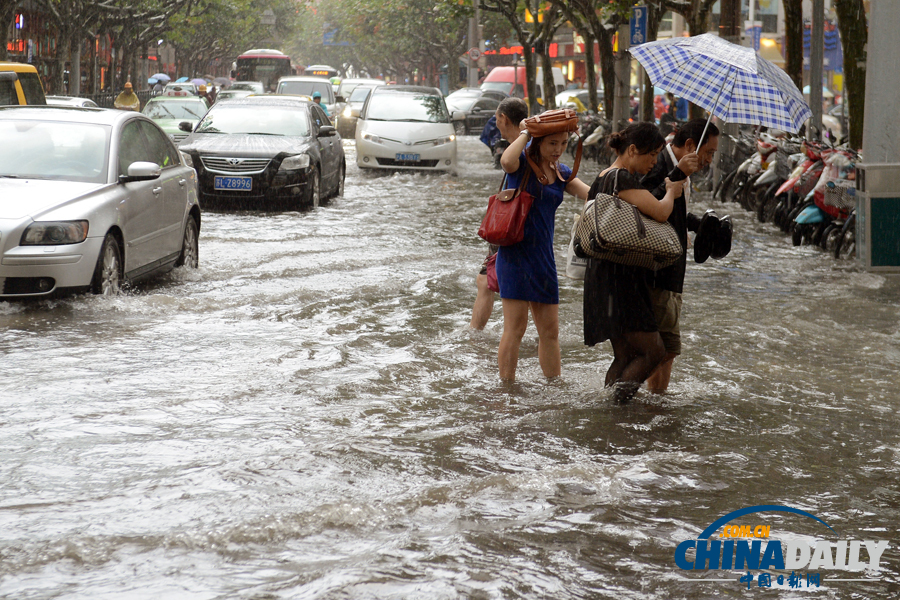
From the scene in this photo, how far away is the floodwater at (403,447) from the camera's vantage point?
3941 millimetres

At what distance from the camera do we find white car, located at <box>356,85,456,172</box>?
21188 millimetres

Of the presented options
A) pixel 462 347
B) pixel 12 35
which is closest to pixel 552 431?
pixel 462 347

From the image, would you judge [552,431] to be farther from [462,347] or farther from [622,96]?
[622,96]

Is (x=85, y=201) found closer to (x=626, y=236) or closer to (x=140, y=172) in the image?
(x=140, y=172)

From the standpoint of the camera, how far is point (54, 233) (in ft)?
26.2

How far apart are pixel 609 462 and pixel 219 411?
202 cm

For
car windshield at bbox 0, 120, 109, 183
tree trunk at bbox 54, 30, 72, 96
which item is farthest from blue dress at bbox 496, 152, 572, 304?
tree trunk at bbox 54, 30, 72, 96

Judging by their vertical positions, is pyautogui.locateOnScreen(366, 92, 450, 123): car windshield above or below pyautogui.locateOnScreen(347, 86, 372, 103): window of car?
below

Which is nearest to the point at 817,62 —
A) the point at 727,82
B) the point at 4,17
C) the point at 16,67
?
the point at 16,67

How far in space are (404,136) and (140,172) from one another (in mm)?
12812

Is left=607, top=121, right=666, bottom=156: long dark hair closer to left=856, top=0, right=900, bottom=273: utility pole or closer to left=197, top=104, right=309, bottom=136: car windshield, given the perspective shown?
left=856, top=0, right=900, bottom=273: utility pole

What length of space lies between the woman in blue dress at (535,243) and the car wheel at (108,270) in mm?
3481

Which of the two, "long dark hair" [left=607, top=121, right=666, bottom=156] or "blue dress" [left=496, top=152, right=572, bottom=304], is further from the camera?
"blue dress" [left=496, top=152, right=572, bottom=304]

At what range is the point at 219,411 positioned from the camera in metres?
5.95
